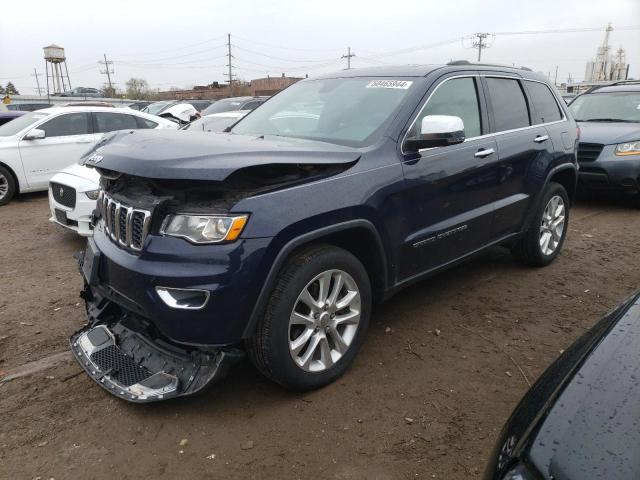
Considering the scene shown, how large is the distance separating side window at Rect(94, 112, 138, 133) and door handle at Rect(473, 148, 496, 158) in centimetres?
687

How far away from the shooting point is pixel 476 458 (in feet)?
8.17

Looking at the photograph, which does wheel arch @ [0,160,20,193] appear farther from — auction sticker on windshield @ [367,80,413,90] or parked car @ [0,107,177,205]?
auction sticker on windshield @ [367,80,413,90]

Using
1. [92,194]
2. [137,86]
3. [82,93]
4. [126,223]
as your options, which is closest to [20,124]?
[92,194]

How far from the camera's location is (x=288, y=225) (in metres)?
2.60

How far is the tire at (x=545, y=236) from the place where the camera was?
4.71 m

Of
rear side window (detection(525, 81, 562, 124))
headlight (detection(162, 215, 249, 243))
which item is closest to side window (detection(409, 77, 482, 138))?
rear side window (detection(525, 81, 562, 124))

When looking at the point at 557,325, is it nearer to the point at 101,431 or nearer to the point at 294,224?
the point at 294,224

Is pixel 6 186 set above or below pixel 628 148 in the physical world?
below

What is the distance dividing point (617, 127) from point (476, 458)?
7.06m

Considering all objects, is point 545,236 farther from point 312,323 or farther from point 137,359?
point 137,359

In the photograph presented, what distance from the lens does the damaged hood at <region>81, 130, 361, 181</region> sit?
7.96 ft

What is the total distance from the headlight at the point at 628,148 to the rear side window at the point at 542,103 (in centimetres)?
304

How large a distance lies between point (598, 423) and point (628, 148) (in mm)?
7190

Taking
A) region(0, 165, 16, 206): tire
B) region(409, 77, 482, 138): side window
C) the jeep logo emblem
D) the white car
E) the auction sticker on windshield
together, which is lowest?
region(0, 165, 16, 206): tire
